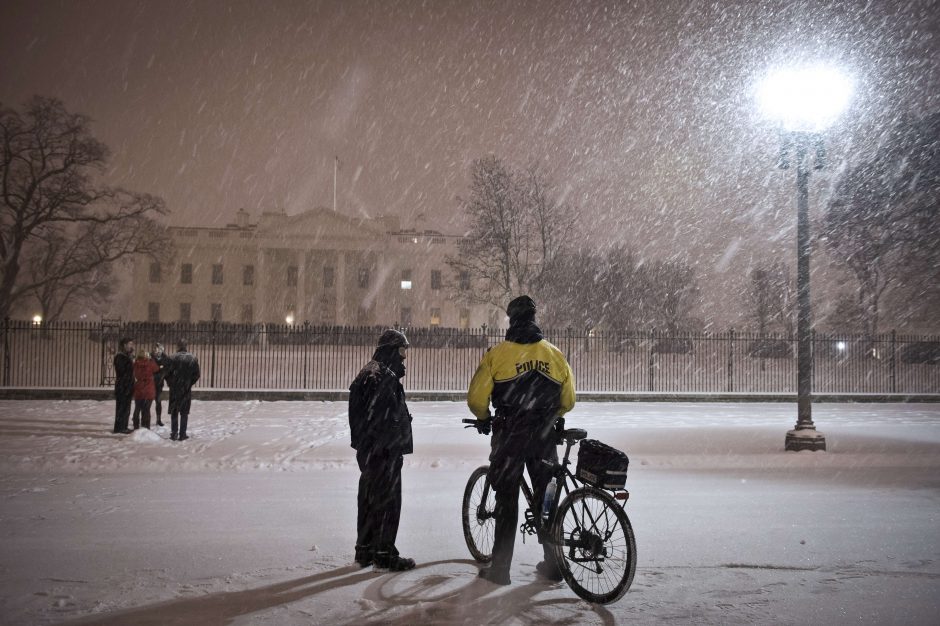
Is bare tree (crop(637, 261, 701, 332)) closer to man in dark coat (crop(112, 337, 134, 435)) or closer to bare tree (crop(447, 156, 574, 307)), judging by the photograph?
bare tree (crop(447, 156, 574, 307))

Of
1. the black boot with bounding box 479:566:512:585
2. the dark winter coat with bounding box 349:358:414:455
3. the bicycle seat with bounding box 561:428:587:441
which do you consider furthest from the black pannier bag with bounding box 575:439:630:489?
the dark winter coat with bounding box 349:358:414:455

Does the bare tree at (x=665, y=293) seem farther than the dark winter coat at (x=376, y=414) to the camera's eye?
Yes

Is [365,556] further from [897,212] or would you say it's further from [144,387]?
[897,212]

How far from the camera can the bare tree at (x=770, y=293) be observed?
67938mm

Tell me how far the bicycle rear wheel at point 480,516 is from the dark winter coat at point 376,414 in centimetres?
64

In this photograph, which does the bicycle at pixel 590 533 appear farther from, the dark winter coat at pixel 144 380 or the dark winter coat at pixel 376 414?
the dark winter coat at pixel 144 380

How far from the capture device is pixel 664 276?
68.4m

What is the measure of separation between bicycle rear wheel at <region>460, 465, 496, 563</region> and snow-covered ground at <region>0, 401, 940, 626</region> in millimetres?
174

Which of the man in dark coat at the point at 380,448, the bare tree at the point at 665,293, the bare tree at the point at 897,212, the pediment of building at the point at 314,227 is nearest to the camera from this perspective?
the man in dark coat at the point at 380,448

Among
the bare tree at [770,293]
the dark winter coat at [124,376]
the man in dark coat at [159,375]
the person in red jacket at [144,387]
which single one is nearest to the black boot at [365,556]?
the dark winter coat at [124,376]

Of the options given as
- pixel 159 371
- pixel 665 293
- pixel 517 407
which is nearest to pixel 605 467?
pixel 517 407

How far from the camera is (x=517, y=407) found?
15.2ft

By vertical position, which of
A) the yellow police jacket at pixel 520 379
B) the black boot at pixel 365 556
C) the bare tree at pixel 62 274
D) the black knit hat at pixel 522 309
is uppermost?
the bare tree at pixel 62 274

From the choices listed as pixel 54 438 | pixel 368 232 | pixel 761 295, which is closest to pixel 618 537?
pixel 54 438
